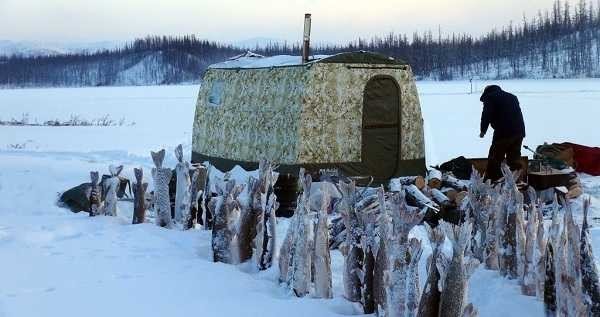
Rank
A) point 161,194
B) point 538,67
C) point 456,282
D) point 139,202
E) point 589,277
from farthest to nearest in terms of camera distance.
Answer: point 538,67
point 139,202
point 161,194
point 589,277
point 456,282

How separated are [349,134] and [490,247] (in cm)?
422

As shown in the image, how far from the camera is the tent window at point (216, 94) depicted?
1006 centimetres

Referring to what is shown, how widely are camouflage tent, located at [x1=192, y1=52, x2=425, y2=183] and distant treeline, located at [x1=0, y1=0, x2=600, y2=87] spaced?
62.1 m

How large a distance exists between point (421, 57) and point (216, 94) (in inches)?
3071

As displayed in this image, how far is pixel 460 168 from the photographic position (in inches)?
337

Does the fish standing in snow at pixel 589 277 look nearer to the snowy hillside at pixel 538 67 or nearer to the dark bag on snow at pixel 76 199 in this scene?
the dark bag on snow at pixel 76 199

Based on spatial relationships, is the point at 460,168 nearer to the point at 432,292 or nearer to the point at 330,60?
the point at 330,60

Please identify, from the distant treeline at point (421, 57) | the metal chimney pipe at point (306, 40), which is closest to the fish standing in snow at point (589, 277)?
the metal chimney pipe at point (306, 40)

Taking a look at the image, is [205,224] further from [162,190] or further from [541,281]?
[541,281]

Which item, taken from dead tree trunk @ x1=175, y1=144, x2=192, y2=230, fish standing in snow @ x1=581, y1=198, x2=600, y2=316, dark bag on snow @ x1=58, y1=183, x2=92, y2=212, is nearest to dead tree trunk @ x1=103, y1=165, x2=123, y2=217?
dead tree trunk @ x1=175, y1=144, x2=192, y2=230

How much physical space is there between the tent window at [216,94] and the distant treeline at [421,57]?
62.2 metres

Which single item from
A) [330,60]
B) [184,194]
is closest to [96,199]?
[184,194]

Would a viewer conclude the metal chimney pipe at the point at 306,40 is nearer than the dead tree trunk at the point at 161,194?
No

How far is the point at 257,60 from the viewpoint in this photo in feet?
32.6
